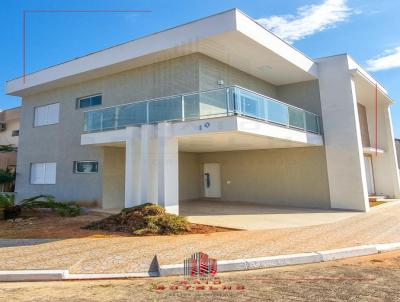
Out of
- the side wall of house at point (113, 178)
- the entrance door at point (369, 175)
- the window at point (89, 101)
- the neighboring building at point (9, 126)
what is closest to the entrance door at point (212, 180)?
the side wall of house at point (113, 178)

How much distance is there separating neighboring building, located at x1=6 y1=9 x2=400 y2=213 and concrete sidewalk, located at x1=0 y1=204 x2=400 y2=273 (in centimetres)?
281

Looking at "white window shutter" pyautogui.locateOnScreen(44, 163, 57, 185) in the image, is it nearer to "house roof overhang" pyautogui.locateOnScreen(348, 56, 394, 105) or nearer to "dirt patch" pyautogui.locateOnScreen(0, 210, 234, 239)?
"dirt patch" pyautogui.locateOnScreen(0, 210, 234, 239)

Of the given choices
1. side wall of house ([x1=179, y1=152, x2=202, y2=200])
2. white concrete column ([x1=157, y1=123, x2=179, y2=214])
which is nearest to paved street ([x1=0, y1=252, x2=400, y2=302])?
white concrete column ([x1=157, y1=123, x2=179, y2=214])

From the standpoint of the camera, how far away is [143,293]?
444cm

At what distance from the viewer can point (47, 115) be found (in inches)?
687

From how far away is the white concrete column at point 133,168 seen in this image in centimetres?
1068

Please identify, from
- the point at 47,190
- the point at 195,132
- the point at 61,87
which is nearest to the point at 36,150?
the point at 47,190

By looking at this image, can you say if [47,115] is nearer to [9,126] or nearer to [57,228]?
[57,228]

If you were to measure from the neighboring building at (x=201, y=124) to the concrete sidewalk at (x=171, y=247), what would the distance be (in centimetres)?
281

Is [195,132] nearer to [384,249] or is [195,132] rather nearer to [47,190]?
[384,249]

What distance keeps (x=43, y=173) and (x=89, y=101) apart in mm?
5327

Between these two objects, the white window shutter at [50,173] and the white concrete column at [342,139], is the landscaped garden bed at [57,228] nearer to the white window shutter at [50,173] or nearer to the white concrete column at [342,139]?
the white window shutter at [50,173]

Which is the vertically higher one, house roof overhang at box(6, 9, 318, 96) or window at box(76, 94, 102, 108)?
house roof overhang at box(6, 9, 318, 96)

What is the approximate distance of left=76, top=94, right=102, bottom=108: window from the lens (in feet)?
51.3
